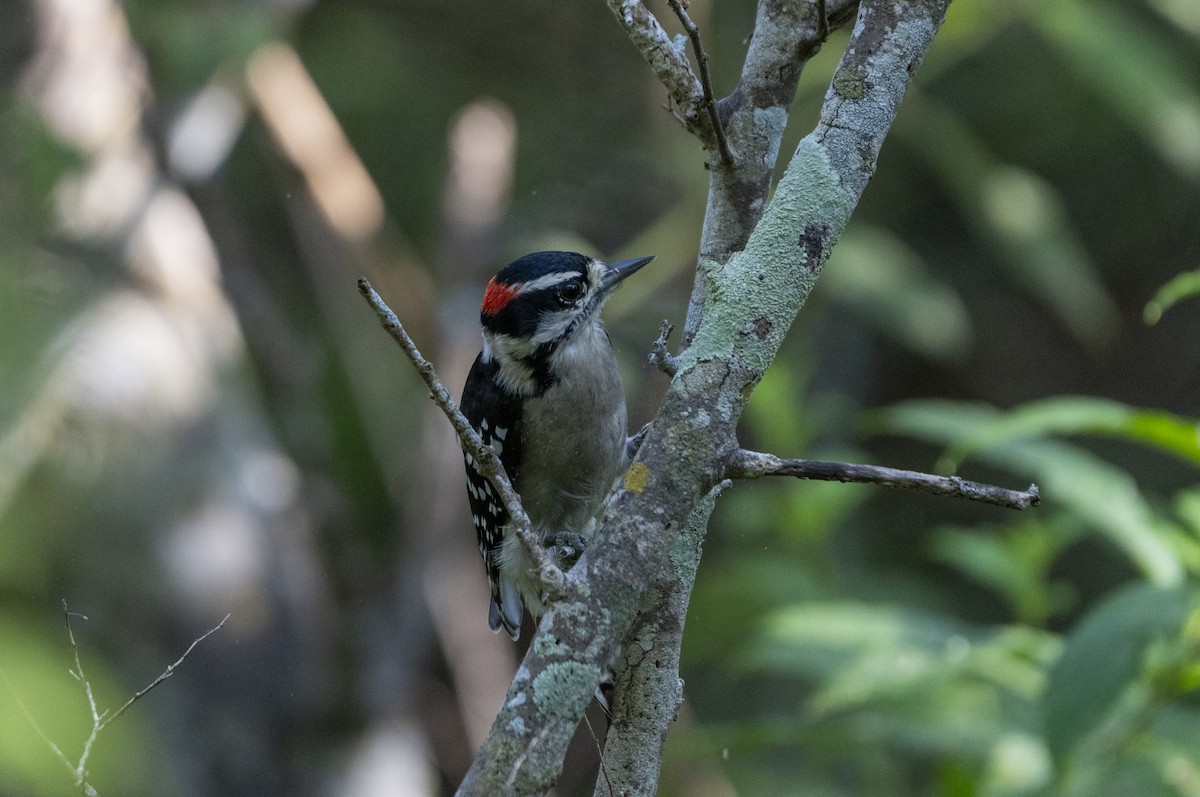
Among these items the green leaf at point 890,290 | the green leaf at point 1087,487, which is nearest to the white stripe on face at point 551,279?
the green leaf at point 1087,487

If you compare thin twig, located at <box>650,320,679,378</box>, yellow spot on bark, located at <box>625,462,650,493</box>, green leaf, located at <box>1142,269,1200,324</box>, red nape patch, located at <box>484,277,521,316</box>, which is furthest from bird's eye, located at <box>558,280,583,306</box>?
yellow spot on bark, located at <box>625,462,650,493</box>

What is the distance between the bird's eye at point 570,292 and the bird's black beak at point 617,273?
64mm

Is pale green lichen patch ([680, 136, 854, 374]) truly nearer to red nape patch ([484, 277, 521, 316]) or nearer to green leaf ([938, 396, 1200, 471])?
green leaf ([938, 396, 1200, 471])

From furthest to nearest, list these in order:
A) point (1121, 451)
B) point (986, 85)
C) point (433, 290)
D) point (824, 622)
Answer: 1. point (986, 85)
2. point (1121, 451)
3. point (433, 290)
4. point (824, 622)

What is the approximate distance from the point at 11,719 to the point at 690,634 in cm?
207

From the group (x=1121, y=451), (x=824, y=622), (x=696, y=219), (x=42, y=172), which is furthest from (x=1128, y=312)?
(x=42, y=172)

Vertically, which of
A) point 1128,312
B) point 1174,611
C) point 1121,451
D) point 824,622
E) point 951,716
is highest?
point 1174,611

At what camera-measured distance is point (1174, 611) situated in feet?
6.90

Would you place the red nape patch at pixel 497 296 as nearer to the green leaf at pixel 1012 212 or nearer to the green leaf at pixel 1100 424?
the green leaf at pixel 1100 424

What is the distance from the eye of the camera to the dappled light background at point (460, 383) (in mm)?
2854

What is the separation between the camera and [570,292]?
9.85ft

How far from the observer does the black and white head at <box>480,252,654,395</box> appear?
2.98 metres

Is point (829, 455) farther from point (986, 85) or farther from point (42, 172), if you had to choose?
point (986, 85)

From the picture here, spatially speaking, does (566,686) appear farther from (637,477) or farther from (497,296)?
(497,296)
